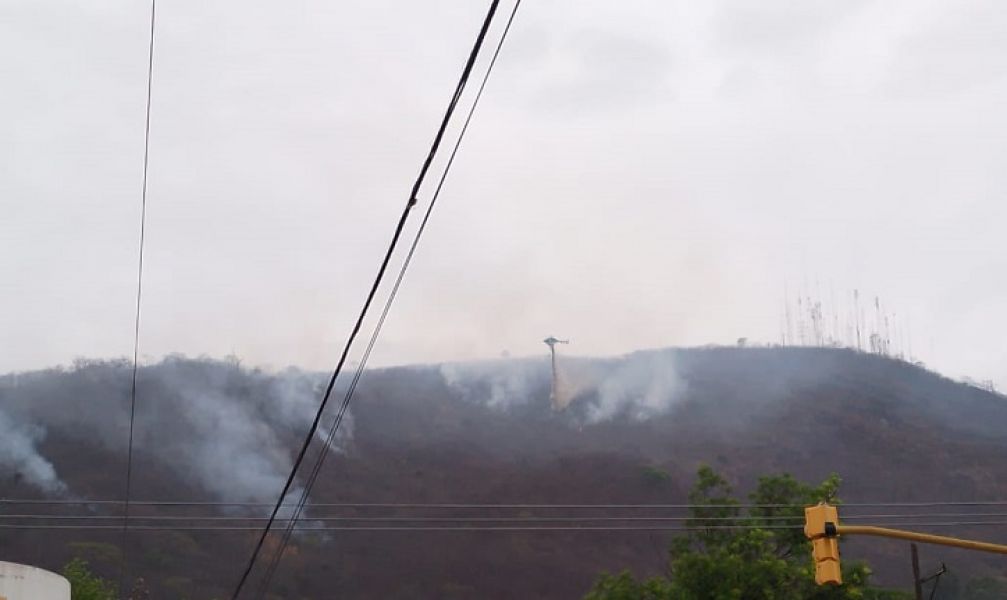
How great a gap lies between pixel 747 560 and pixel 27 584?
22.6m

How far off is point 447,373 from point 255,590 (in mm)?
82612

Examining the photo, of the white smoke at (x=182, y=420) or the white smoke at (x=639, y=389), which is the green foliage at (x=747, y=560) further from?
the white smoke at (x=639, y=389)

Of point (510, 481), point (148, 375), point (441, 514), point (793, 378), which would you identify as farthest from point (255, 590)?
point (793, 378)

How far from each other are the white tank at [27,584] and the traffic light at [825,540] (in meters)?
14.5

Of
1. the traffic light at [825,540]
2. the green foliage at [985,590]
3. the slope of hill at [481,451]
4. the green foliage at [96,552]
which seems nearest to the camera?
the traffic light at [825,540]

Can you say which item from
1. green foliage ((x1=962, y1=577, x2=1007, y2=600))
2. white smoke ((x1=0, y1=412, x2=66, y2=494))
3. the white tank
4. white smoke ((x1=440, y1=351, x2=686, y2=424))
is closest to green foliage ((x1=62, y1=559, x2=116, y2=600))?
the white tank

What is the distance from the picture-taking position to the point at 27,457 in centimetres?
12281

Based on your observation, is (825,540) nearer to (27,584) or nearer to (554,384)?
(27,584)

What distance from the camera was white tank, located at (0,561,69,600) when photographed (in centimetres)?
2230

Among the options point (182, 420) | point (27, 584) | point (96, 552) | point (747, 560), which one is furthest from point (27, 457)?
point (27, 584)

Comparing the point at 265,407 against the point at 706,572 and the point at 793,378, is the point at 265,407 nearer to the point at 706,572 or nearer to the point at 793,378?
the point at 793,378

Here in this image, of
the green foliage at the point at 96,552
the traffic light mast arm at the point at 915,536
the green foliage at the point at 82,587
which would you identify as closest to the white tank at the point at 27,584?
the traffic light mast arm at the point at 915,536

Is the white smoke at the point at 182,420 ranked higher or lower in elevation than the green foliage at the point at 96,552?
higher

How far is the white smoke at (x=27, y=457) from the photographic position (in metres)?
119
